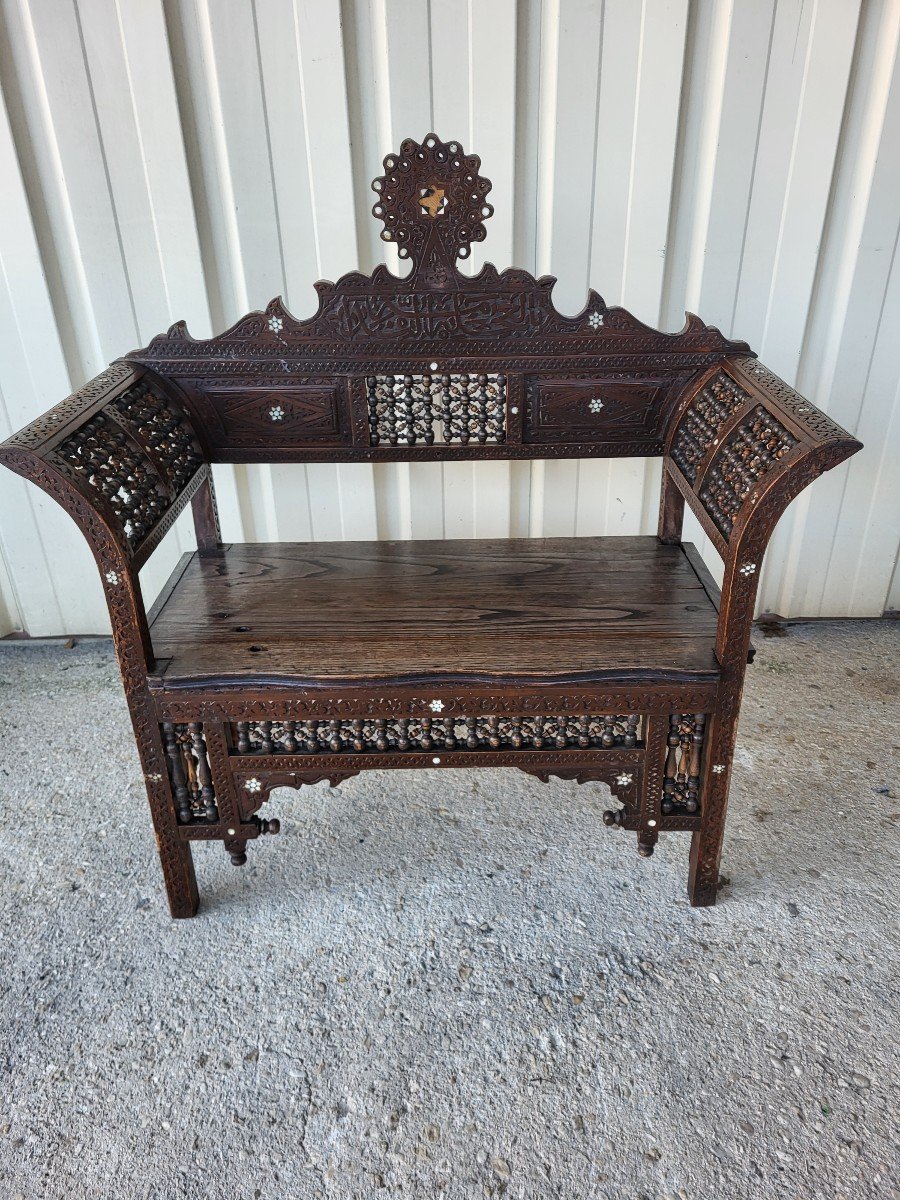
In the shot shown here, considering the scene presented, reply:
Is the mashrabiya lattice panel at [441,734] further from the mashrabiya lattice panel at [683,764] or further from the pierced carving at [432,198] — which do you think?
the pierced carving at [432,198]

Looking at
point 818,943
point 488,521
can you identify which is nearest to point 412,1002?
point 818,943

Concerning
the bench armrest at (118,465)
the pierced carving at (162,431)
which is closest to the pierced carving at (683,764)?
the bench armrest at (118,465)

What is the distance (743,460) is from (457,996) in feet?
3.66

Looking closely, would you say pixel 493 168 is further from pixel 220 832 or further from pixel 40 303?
pixel 220 832

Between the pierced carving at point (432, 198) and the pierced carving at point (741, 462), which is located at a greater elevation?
the pierced carving at point (432, 198)

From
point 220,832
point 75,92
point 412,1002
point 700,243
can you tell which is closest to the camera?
point 412,1002

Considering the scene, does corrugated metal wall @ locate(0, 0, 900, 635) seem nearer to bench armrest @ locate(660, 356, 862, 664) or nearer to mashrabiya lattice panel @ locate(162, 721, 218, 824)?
bench armrest @ locate(660, 356, 862, 664)

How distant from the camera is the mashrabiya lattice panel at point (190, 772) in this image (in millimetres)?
1562

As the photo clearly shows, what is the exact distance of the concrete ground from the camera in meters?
1.30

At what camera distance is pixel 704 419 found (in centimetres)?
175

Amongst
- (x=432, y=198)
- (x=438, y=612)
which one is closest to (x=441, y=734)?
(x=438, y=612)

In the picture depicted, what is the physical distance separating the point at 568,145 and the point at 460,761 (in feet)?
5.09

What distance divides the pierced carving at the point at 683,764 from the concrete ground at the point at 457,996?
0.26 meters

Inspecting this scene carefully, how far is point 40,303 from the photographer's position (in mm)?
2256
